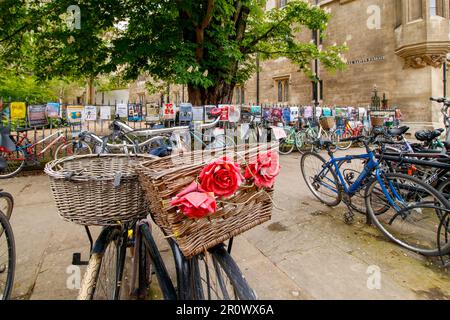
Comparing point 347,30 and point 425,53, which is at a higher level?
point 347,30

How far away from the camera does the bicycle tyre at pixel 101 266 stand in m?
1.42

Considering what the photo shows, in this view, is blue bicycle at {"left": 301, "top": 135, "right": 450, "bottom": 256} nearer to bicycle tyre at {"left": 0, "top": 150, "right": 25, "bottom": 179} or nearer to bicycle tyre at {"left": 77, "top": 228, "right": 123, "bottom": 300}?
bicycle tyre at {"left": 77, "top": 228, "right": 123, "bottom": 300}

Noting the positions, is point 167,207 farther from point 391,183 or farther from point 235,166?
point 391,183

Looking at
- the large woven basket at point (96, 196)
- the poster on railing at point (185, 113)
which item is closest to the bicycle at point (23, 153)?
the poster on railing at point (185, 113)

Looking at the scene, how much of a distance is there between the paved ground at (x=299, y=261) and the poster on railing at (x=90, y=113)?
3.60 m

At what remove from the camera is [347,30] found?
1603 cm

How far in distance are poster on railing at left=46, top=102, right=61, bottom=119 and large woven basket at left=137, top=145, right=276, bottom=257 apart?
650 centimetres

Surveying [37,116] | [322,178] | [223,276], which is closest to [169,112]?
[37,116]

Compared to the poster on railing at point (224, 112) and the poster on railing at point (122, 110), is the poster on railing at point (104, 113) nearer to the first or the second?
the poster on railing at point (122, 110)

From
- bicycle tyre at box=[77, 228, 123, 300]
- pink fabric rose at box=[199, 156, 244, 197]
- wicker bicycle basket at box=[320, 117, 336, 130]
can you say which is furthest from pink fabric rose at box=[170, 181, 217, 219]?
wicker bicycle basket at box=[320, 117, 336, 130]

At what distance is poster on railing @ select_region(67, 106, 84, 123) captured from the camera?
6.70 meters
